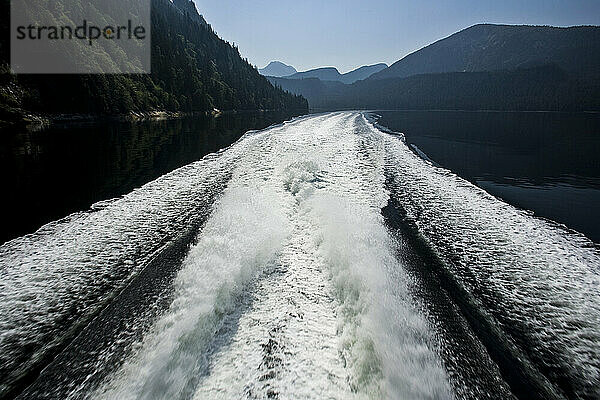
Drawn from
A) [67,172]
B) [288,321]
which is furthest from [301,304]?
[67,172]

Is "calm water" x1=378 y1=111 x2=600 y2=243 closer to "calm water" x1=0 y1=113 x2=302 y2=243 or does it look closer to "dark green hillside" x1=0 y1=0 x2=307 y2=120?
"calm water" x1=0 y1=113 x2=302 y2=243

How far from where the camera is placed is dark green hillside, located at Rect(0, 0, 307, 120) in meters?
34.6

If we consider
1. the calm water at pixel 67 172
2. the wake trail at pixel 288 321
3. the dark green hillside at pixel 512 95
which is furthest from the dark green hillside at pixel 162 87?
the dark green hillside at pixel 512 95

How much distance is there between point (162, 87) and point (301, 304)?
222ft

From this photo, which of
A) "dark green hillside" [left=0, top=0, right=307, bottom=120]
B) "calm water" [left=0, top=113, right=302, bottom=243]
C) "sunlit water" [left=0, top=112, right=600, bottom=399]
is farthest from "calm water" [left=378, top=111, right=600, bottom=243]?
"dark green hillside" [left=0, top=0, right=307, bottom=120]

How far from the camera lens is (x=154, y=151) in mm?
17797

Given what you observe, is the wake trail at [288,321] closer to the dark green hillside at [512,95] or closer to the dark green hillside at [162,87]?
the dark green hillside at [162,87]

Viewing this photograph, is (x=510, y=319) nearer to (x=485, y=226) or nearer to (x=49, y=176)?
(x=485, y=226)

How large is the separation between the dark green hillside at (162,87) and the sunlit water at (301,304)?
3087 cm

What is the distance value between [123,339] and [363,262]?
11.9 feet

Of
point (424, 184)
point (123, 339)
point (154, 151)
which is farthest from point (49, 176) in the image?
point (424, 184)

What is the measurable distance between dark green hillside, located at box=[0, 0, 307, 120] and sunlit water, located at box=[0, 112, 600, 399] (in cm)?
3087

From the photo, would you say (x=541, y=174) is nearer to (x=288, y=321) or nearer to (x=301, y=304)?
(x=301, y=304)

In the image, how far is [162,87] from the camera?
2470 inches
